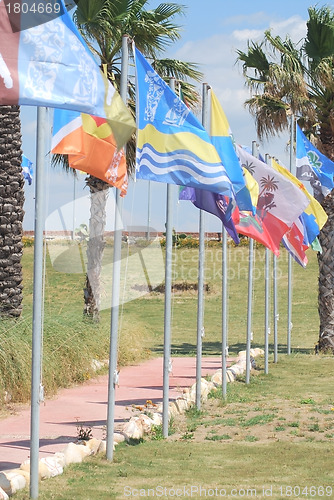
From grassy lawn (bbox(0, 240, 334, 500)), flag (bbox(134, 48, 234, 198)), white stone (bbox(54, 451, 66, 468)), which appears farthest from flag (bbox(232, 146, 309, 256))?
white stone (bbox(54, 451, 66, 468))

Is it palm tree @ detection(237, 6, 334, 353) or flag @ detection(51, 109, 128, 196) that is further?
palm tree @ detection(237, 6, 334, 353)

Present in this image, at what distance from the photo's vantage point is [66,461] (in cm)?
955

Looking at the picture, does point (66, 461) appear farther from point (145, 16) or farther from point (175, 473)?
point (145, 16)

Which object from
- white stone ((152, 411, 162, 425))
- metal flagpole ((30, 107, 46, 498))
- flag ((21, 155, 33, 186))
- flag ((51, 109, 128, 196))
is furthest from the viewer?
flag ((21, 155, 33, 186))

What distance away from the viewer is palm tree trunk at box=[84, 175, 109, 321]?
21.3 metres

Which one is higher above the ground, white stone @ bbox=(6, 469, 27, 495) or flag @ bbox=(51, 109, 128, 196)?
flag @ bbox=(51, 109, 128, 196)

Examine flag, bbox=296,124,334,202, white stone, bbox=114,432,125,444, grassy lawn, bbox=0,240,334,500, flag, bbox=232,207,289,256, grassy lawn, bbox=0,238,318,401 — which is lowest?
grassy lawn, bbox=0,240,334,500

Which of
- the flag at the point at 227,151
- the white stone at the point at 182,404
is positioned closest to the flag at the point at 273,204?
the flag at the point at 227,151

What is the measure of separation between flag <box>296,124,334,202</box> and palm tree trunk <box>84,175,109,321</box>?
4.60 metres

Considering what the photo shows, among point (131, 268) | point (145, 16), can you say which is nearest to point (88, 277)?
point (145, 16)

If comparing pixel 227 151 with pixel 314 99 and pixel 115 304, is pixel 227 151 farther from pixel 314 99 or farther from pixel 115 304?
pixel 314 99

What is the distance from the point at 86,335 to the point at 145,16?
306 inches
